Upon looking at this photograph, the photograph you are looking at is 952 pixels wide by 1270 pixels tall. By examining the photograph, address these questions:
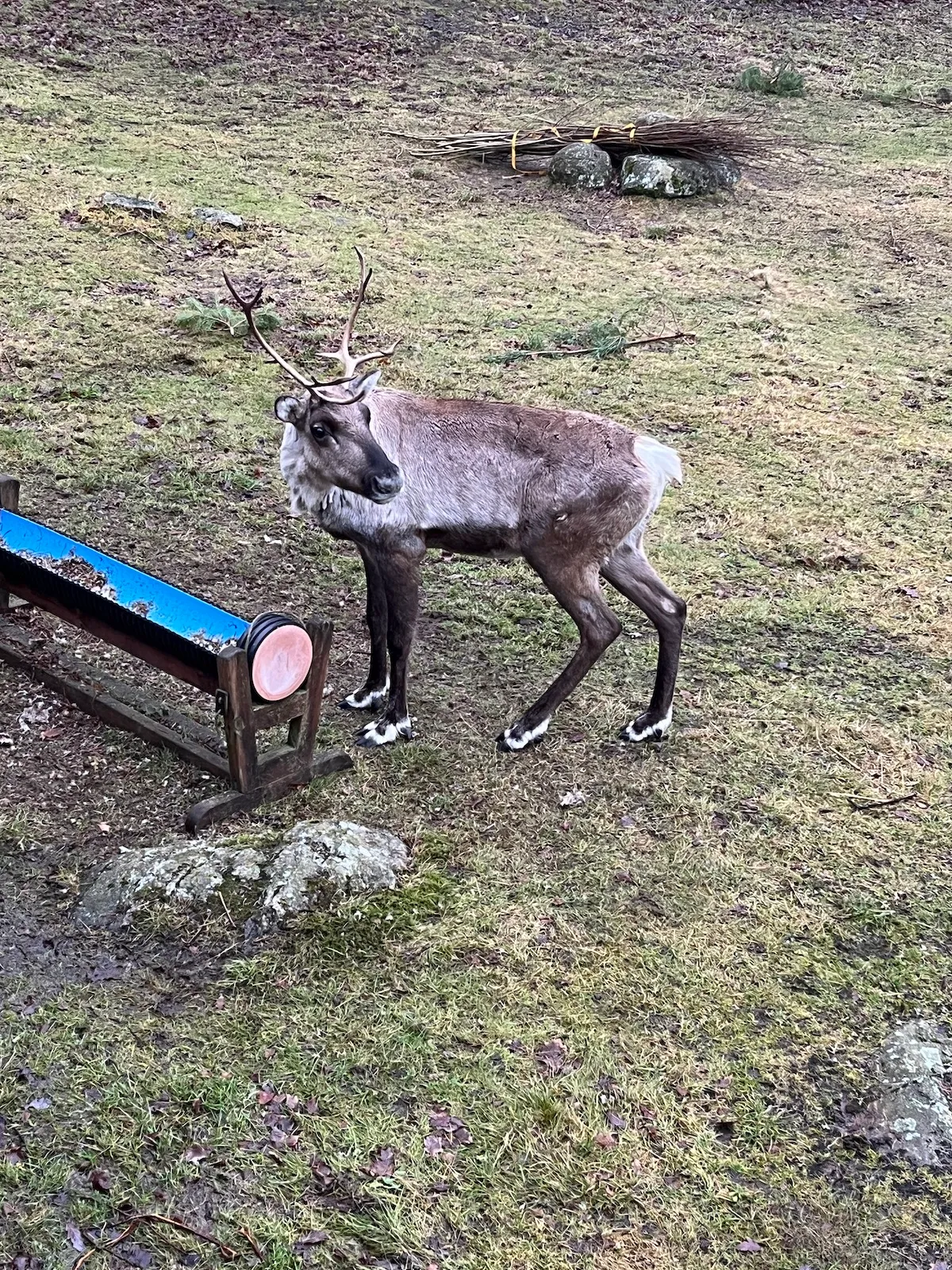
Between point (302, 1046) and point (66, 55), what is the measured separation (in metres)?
13.3

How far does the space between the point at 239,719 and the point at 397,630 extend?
0.88m

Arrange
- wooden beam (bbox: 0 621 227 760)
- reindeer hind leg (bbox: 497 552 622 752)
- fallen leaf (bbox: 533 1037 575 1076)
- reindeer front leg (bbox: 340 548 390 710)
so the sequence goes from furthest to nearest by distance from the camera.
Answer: reindeer front leg (bbox: 340 548 390 710), reindeer hind leg (bbox: 497 552 622 752), wooden beam (bbox: 0 621 227 760), fallen leaf (bbox: 533 1037 575 1076)

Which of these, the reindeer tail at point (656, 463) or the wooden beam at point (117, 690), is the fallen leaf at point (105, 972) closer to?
the wooden beam at point (117, 690)

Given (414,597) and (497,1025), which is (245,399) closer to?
(414,597)

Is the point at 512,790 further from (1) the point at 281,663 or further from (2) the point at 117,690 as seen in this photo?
(2) the point at 117,690

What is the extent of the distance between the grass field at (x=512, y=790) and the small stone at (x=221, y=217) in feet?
0.50

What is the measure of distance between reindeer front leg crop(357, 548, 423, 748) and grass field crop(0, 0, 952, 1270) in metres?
0.10

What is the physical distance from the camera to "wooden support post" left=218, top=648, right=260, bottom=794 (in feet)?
12.8

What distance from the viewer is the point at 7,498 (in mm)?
4973

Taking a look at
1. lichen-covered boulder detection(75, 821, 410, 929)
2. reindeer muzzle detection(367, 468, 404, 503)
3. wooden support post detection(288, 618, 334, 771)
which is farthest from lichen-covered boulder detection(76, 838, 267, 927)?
reindeer muzzle detection(367, 468, 404, 503)

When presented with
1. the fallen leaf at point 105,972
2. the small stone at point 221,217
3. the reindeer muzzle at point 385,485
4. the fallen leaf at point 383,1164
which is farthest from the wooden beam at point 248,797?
the small stone at point 221,217

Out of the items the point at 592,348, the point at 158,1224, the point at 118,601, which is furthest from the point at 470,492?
the point at 592,348

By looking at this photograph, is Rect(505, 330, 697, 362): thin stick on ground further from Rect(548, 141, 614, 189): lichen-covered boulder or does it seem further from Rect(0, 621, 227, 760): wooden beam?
Rect(0, 621, 227, 760): wooden beam

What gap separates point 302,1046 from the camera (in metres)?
3.44
